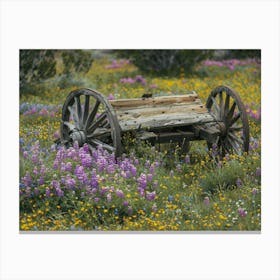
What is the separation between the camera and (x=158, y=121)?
6.71m

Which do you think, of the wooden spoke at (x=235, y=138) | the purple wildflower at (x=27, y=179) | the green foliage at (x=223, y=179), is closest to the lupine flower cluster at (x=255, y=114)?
the wooden spoke at (x=235, y=138)

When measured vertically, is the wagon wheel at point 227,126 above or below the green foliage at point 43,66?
below

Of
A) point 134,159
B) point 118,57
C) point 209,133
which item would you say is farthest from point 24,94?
point 209,133

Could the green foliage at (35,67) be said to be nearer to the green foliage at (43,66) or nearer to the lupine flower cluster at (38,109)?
the green foliage at (43,66)

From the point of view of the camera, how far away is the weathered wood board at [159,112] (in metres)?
6.57

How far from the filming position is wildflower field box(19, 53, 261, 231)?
18.8 ft

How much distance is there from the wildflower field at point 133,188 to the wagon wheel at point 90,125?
182 mm

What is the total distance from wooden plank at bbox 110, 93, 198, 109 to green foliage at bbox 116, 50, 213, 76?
1.94m

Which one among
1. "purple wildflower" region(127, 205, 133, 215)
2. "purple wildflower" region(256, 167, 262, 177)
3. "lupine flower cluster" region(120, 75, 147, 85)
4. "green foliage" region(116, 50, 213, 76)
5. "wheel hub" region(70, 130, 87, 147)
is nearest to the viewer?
"purple wildflower" region(127, 205, 133, 215)

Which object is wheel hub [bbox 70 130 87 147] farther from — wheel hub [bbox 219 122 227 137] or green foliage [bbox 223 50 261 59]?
green foliage [bbox 223 50 261 59]

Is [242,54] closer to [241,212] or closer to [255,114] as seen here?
[255,114]

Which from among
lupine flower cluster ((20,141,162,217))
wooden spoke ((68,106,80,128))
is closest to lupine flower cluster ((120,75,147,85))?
wooden spoke ((68,106,80,128))

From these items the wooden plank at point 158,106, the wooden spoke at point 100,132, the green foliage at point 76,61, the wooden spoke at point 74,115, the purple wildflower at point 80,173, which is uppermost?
the green foliage at point 76,61

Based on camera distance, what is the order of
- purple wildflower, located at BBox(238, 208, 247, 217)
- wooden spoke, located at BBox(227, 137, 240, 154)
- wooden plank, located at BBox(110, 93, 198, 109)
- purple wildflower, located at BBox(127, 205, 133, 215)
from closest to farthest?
purple wildflower, located at BBox(127, 205, 133, 215)
purple wildflower, located at BBox(238, 208, 247, 217)
wooden plank, located at BBox(110, 93, 198, 109)
wooden spoke, located at BBox(227, 137, 240, 154)
